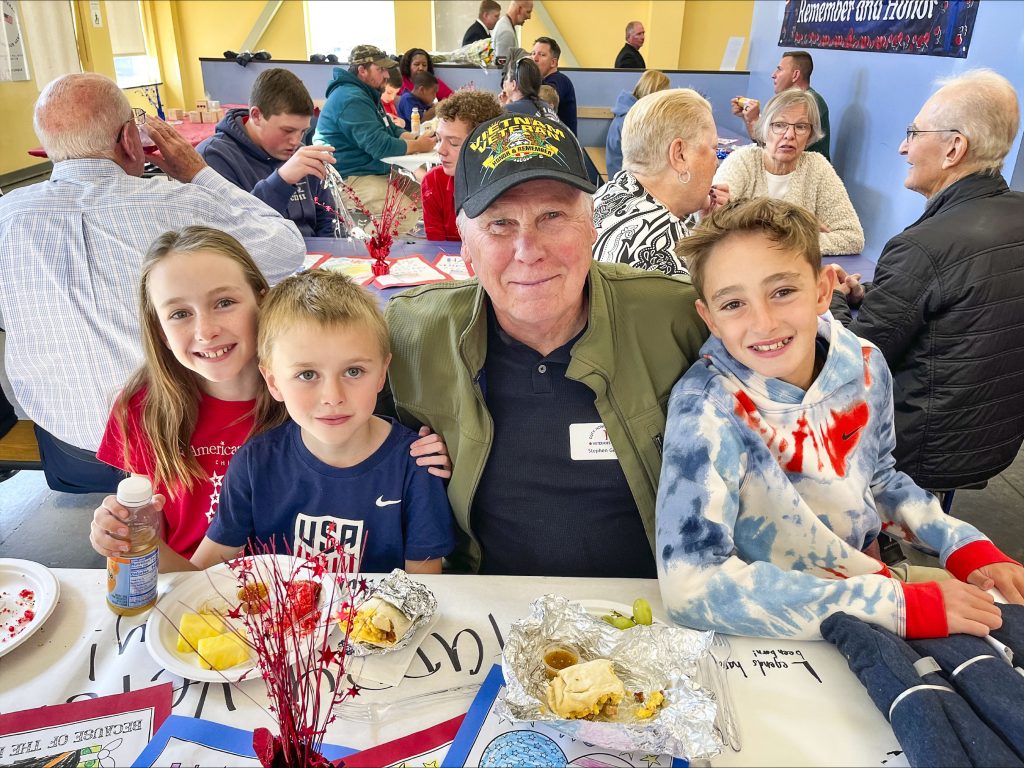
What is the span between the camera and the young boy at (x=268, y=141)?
384 cm

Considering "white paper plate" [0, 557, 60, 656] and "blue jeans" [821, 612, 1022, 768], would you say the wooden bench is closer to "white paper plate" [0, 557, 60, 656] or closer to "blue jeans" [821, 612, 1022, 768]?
"white paper plate" [0, 557, 60, 656]

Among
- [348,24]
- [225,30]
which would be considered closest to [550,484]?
[348,24]

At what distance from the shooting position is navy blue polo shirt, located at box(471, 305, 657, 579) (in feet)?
5.04

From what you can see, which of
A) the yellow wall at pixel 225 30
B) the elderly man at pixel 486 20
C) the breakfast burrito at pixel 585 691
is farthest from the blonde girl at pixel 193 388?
the yellow wall at pixel 225 30

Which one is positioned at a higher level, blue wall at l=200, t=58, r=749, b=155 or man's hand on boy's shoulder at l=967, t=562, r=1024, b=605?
blue wall at l=200, t=58, r=749, b=155

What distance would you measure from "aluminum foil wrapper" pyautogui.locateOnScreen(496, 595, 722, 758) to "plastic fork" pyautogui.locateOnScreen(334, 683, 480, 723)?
3.9 inches

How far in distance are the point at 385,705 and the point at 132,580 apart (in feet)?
1.62

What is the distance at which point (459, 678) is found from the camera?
1117 millimetres

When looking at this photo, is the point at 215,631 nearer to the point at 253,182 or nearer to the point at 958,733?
the point at 958,733

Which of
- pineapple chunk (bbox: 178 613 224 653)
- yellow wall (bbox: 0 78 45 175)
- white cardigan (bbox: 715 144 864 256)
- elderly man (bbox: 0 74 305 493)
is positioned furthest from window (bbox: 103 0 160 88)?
pineapple chunk (bbox: 178 613 224 653)

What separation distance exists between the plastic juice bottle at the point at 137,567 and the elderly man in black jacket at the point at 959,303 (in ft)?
7.42

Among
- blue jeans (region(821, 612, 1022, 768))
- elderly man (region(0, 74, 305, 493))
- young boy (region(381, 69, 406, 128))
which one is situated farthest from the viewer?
young boy (region(381, 69, 406, 128))

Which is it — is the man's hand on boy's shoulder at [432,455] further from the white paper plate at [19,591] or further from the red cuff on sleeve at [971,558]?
the red cuff on sleeve at [971,558]

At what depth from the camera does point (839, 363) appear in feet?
4.64
